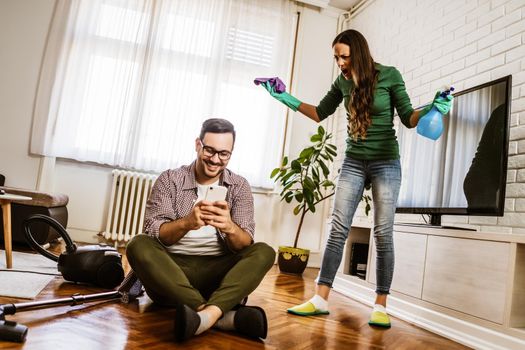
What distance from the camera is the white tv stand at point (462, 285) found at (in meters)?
1.59

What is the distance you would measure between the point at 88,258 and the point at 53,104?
7.63 ft

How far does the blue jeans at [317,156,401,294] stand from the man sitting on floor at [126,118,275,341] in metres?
0.47

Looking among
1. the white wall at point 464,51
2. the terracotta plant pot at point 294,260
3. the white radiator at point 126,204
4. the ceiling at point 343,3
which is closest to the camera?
the white wall at point 464,51

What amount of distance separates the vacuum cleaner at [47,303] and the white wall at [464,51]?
1776mm

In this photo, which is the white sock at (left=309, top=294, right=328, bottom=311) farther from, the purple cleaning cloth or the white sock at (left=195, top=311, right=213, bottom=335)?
the purple cleaning cloth

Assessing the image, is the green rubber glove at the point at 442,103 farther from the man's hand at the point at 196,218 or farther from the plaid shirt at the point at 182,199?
the man's hand at the point at 196,218

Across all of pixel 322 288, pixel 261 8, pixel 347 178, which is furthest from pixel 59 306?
pixel 261 8

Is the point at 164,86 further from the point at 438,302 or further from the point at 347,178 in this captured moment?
the point at 438,302

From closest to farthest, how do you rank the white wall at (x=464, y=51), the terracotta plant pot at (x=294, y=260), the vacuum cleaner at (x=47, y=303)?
the vacuum cleaner at (x=47, y=303) → the white wall at (x=464, y=51) → the terracotta plant pot at (x=294, y=260)

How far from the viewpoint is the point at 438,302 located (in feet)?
6.39

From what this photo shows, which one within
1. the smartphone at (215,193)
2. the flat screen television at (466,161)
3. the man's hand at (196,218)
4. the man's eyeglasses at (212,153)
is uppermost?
the flat screen television at (466,161)

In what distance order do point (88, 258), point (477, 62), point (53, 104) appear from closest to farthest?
point (88, 258) < point (477, 62) < point (53, 104)

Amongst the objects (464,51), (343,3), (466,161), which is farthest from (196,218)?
(343,3)

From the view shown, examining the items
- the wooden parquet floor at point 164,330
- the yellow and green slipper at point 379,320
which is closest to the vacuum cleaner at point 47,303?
the wooden parquet floor at point 164,330
